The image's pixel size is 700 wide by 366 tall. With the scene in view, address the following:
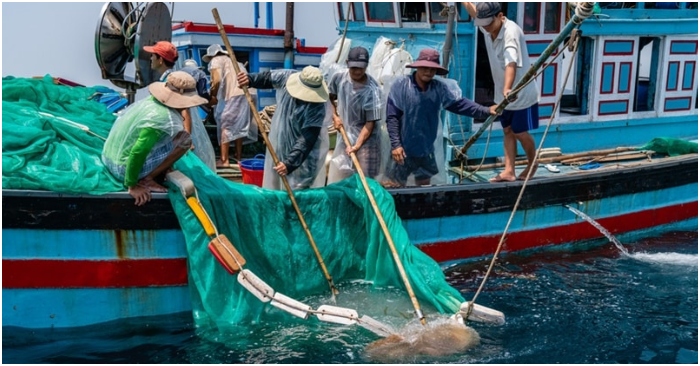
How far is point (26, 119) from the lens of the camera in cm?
558

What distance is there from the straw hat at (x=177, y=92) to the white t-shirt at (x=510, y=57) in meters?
2.86

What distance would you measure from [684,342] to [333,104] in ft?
11.1

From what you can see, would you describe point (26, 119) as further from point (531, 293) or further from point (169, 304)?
point (531, 293)

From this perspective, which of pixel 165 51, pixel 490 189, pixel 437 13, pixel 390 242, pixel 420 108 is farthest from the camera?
pixel 437 13

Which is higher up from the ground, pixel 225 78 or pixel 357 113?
pixel 225 78

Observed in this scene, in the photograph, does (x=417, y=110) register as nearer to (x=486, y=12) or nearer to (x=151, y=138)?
(x=486, y=12)

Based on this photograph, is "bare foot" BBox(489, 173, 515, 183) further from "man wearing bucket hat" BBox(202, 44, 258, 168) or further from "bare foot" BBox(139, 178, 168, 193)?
"bare foot" BBox(139, 178, 168, 193)

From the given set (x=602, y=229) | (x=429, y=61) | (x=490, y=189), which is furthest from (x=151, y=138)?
(x=602, y=229)

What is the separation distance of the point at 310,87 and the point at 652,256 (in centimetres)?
415

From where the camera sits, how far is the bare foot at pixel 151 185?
17.4ft

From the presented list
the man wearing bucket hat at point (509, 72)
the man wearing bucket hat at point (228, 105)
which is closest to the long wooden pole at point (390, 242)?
the man wearing bucket hat at point (509, 72)

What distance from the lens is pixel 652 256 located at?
7465 mm

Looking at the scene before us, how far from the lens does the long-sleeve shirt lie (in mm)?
6070

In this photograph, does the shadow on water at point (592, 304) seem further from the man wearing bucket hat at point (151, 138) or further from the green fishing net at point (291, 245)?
the man wearing bucket hat at point (151, 138)
